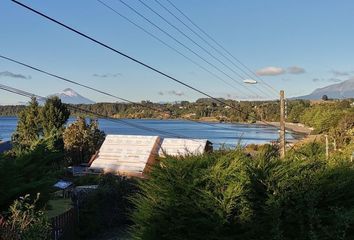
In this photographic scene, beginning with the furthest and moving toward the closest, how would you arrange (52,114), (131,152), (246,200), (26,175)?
(52,114) < (131,152) < (26,175) < (246,200)

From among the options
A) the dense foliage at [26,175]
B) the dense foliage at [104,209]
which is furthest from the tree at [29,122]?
the dense foliage at [104,209]

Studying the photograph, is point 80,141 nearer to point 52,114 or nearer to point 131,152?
point 52,114

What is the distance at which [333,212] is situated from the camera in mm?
9484

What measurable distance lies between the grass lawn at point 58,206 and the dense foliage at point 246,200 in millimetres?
10489

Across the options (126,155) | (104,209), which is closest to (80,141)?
(126,155)

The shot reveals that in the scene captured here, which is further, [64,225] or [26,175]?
[26,175]

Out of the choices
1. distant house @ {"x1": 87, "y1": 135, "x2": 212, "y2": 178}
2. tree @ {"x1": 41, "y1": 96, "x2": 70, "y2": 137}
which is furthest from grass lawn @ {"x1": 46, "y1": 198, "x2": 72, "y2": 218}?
tree @ {"x1": 41, "y1": 96, "x2": 70, "y2": 137}

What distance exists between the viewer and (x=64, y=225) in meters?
17.1

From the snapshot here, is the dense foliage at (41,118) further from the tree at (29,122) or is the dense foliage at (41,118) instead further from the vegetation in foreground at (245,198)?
the vegetation in foreground at (245,198)

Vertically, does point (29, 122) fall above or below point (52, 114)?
below

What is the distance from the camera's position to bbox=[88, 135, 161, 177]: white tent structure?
38500 millimetres

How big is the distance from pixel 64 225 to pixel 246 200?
366 inches

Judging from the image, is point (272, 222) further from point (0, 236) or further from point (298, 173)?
point (0, 236)

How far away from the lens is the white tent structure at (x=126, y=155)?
3850 centimetres
